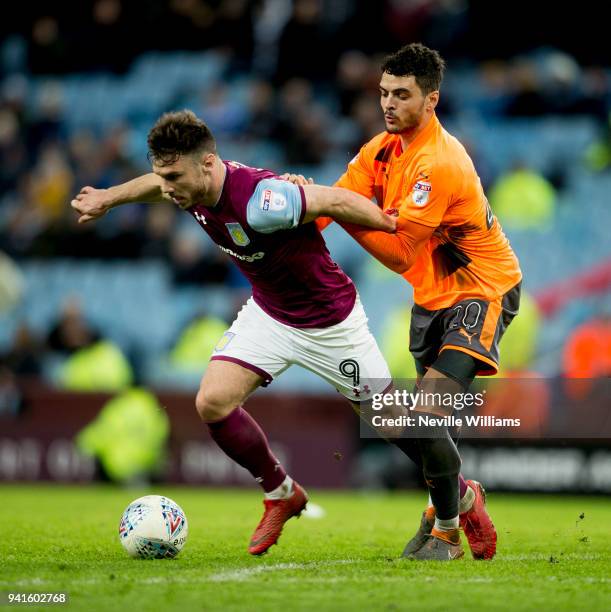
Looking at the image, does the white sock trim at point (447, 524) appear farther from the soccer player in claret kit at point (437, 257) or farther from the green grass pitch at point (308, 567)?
the green grass pitch at point (308, 567)

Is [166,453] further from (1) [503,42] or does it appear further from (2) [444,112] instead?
(1) [503,42]

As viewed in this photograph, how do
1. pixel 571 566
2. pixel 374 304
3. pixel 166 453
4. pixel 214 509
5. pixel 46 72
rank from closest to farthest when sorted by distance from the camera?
pixel 571 566 < pixel 214 509 < pixel 166 453 < pixel 374 304 < pixel 46 72

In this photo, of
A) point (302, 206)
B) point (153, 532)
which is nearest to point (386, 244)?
point (302, 206)

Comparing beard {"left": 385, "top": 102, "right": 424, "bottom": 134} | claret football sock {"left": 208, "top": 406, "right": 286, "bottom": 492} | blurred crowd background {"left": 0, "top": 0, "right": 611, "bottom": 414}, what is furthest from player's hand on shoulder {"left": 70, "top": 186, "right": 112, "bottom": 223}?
blurred crowd background {"left": 0, "top": 0, "right": 611, "bottom": 414}

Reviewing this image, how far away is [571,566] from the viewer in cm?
627

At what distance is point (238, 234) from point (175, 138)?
0.61 meters

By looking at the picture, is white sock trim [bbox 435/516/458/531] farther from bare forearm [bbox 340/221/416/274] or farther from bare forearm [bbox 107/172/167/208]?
bare forearm [bbox 107/172/167/208]

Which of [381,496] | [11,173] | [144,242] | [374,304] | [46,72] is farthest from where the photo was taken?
[46,72]

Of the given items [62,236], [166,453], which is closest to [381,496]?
[166,453]

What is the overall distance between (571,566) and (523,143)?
33.7 feet

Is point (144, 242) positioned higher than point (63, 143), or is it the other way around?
point (63, 143)

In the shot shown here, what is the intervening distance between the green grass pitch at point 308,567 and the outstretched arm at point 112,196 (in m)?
1.87

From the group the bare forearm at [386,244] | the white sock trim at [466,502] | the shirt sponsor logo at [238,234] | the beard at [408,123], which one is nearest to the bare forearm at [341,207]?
the bare forearm at [386,244]

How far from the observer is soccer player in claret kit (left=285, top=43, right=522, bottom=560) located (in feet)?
20.8
